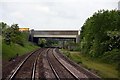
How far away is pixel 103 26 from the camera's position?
4716 centimetres

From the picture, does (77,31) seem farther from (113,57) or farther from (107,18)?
(113,57)

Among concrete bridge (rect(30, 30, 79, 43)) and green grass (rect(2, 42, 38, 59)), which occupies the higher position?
concrete bridge (rect(30, 30, 79, 43))

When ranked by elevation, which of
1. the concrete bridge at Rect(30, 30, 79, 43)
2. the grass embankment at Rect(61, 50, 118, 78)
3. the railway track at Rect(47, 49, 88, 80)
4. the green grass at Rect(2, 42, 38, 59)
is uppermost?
the concrete bridge at Rect(30, 30, 79, 43)

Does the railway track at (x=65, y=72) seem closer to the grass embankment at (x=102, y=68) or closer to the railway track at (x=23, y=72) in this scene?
the railway track at (x=23, y=72)

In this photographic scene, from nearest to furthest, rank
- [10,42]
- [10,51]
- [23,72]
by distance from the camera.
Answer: [23,72] < [10,51] < [10,42]

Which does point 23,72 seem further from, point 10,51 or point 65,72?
point 10,51

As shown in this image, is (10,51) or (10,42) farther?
(10,42)

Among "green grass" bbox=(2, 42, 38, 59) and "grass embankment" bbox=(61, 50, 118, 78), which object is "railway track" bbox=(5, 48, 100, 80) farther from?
"green grass" bbox=(2, 42, 38, 59)

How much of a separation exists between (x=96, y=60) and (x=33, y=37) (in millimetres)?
86974

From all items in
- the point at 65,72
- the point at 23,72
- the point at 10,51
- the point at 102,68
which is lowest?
the point at 102,68

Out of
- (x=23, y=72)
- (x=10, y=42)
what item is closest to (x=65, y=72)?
(x=23, y=72)

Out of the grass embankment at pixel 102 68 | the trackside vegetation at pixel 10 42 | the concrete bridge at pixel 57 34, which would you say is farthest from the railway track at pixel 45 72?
the concrete bridge at pixel 57 34

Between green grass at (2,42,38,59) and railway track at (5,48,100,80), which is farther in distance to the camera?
green grass at (2,42,38,59)

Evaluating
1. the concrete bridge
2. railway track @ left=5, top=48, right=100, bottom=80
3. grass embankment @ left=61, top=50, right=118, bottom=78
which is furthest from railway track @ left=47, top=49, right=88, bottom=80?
the concrete bridge
